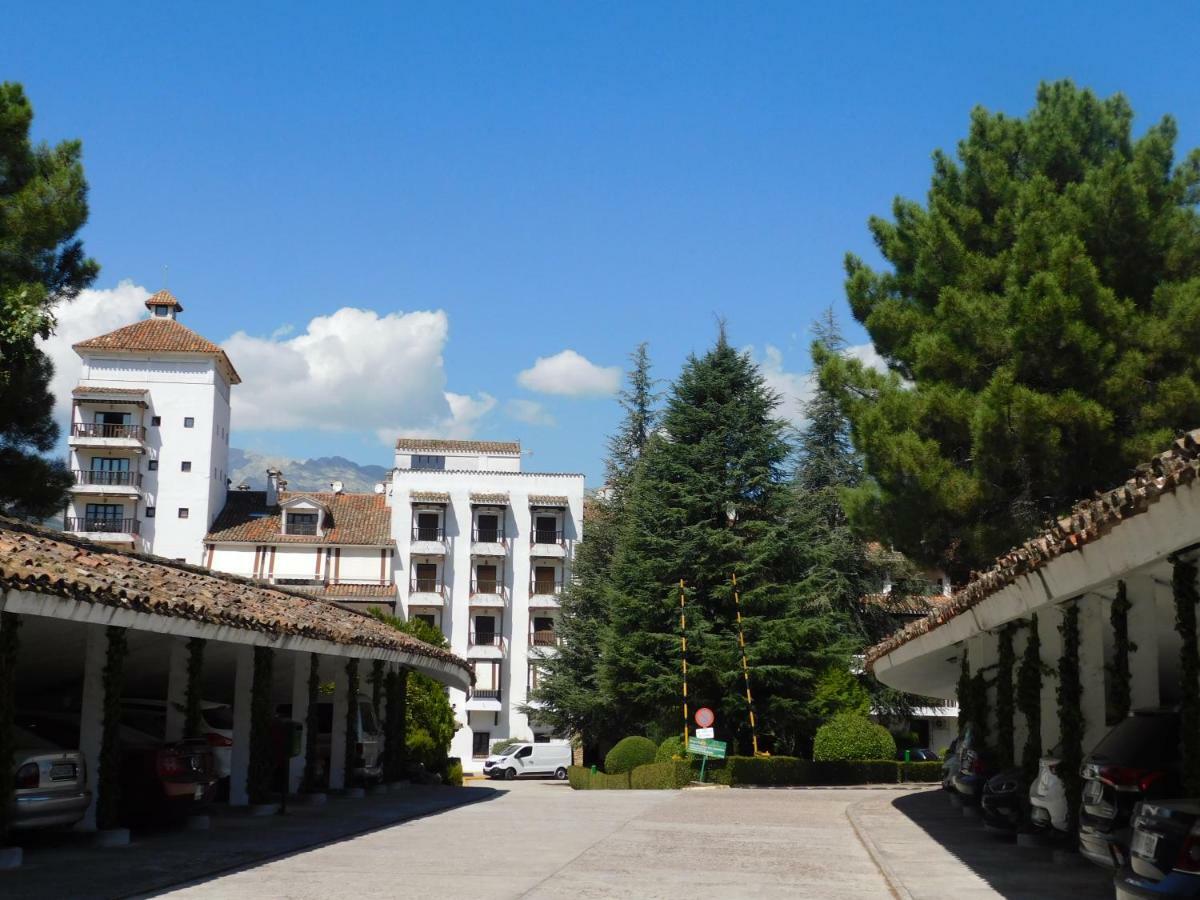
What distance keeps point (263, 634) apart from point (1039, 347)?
1731 centimetres

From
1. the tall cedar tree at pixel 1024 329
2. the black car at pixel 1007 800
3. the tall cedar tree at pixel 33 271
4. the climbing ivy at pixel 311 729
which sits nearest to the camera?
the black car at pixel 1007 800

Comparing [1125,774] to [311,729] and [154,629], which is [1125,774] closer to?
[154,629]

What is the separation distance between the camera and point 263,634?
16219mm

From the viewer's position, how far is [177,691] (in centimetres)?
1680

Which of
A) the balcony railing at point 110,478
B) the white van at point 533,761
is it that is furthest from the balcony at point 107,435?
the white van at point 533,761

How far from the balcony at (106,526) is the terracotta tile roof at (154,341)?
8846mm

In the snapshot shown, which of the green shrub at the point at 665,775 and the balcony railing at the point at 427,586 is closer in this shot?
the green shrub at the point at 665,775

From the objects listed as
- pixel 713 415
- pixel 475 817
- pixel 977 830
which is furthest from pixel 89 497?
pixel 977 830

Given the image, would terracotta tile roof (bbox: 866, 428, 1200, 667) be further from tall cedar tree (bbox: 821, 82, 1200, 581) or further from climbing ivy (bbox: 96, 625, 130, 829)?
tall cedar tree (bbox: 821, 82, 1200, 581)

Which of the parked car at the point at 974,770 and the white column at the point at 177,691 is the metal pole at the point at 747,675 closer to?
the parked car at the point at 974,770

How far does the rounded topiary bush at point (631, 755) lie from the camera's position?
134 ft

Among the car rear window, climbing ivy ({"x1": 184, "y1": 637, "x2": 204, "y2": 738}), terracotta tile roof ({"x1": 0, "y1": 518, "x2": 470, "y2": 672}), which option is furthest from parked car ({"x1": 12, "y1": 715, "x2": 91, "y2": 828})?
the car rear window

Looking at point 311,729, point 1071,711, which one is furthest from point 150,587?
point 1071,711

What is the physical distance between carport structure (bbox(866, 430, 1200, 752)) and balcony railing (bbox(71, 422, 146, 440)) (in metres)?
53.7
